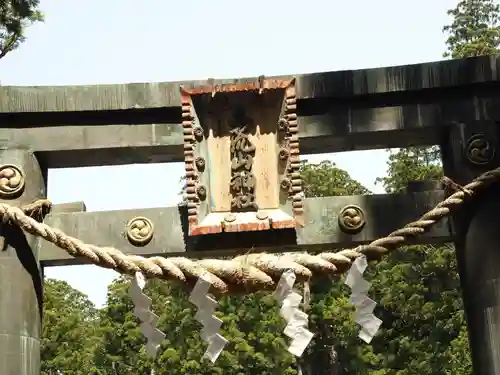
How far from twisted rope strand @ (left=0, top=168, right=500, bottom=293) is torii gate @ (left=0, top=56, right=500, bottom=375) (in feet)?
1.85

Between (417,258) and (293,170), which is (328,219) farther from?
(417,258)

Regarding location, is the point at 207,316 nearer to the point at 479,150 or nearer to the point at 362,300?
the point at 362,300

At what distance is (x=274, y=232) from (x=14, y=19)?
11.1m

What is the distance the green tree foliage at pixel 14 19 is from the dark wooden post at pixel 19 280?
9.37 m

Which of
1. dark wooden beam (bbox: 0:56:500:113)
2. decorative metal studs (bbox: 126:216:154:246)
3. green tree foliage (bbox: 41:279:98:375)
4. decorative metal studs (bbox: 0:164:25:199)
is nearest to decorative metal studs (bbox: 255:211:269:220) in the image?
decorative metal studs (bbox: 126:216:154:246)

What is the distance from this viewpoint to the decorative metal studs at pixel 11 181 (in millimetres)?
6883

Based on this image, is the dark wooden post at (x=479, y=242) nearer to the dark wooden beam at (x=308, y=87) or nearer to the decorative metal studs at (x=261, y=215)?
the dark wooden beam at (x=308, y=87)

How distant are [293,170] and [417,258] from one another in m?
14.6

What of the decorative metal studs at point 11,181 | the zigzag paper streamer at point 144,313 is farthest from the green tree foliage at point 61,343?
the zigzag paper streamer at point 144,313

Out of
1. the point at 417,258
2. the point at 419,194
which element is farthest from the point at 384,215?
the point at 417,258

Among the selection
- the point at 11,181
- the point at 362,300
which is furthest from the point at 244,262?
the point at 11,181

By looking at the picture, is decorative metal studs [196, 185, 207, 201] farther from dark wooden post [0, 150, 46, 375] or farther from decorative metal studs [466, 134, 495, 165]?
decorative metal studs [466, 134, 495, 165]

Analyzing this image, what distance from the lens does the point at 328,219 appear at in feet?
22.9

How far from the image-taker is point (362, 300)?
6062 mm
